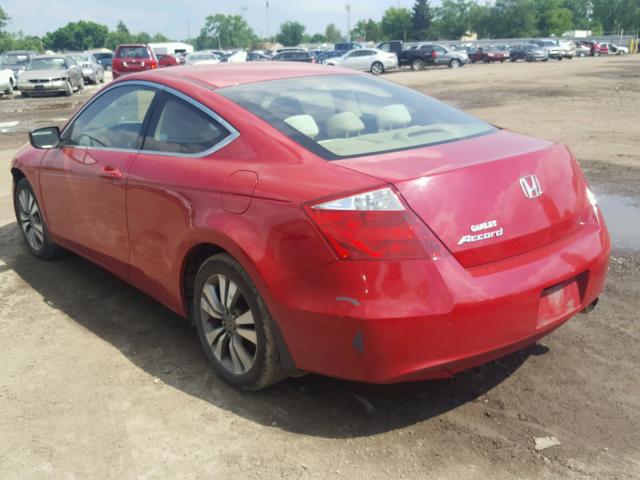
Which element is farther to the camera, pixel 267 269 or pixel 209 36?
pixel 209 36

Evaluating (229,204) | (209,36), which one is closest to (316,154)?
(229,204)

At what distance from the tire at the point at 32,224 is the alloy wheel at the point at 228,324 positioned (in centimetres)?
246

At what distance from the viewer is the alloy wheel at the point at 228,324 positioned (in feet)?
10.9

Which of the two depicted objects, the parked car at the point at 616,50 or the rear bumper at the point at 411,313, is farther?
the parked car at the point at 616,50

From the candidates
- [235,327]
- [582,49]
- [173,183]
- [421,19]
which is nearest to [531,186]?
[235,327]

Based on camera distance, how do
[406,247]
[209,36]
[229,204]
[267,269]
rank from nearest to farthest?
[406,247]
[267,269]
[229,204]
[209,36]

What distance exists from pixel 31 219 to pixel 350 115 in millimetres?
3353

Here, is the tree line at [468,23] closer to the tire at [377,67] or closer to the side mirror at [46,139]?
the tire at [377,67]

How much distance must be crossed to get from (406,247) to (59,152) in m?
3.21

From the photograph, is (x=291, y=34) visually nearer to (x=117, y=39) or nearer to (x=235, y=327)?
(x=117, y=39)

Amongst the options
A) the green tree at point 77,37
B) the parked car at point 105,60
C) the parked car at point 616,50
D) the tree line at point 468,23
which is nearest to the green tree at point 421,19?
the tree line at point 468,23

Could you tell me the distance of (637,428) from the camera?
121 inches

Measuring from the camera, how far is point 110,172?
416cm

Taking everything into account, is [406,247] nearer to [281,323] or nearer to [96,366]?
[281,323]
